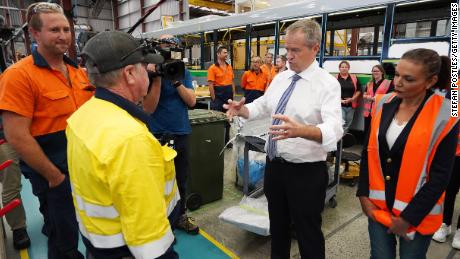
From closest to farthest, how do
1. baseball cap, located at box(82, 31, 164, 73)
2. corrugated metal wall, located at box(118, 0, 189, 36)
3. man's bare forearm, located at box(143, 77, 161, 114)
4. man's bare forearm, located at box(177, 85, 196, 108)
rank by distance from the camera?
baseball cap, located at box(82, 31, 164, 73) < man's bare forearm, located at box(143, 77, 161, 114) < man's bare forearm, located at box(177, 85, 196, 108) < corrugated metal wall, located at box(118, 0, 189, 36)

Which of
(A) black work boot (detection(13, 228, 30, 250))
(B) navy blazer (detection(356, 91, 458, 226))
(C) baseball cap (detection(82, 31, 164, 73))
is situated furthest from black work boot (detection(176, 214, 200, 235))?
(C) baseball cap (detection(82, 31, 164, 73))

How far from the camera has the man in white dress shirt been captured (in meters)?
1.51

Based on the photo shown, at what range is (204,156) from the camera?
3.00 metres

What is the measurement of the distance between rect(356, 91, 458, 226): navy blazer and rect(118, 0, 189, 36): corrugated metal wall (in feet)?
61.7

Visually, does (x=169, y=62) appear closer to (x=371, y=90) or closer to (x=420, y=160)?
(x=420, y=160)

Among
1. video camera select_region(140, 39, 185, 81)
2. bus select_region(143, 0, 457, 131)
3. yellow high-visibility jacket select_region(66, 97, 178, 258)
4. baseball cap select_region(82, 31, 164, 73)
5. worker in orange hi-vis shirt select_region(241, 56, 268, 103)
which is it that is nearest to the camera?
yellow high-visibility jacket select_region(66, 97, 178, 258)

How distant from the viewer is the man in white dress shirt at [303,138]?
1.51m

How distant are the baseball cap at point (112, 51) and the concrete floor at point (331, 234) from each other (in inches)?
Answer: 77.1

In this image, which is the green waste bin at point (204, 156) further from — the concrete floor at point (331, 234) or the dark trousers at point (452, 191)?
the dark trousers at point (452, 191)

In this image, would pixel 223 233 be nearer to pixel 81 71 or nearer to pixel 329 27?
pixel 81 71

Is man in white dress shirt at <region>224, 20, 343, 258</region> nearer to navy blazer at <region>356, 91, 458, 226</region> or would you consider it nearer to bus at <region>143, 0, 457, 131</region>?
navy blazer at <region>356, 91, 458, 226</region>

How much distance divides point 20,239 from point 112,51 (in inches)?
94.2

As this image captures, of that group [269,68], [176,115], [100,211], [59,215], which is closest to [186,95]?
[176,115]

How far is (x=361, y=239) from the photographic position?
2561 mm
